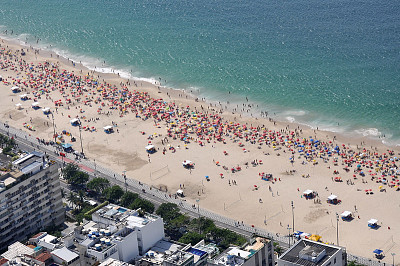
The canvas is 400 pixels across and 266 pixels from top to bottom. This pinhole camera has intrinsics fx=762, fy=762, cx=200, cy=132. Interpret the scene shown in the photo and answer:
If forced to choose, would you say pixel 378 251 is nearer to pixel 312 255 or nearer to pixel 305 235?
pixel 305 235

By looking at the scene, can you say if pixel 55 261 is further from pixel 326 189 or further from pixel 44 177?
pixel 326 189

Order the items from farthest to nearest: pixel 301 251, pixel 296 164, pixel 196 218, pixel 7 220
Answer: pixel 296 164 → pixel 196 218 → pixel 7 220 → pixel 301 251

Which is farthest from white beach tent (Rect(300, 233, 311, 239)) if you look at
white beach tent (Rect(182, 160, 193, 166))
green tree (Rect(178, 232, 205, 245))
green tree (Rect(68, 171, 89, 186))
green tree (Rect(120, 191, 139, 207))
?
green tree (Rect(68, 171, 89, 186))

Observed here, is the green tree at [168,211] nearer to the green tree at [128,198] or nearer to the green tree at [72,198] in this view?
the green tree at [128,198]

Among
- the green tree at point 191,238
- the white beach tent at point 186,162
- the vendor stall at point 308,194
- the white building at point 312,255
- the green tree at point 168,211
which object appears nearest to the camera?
the white building at point 312,255

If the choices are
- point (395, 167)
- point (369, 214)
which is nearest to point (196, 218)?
point (369, 214)

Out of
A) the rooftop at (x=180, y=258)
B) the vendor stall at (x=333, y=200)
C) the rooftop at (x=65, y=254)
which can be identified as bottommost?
the vendor stall at (x=333, y=200)

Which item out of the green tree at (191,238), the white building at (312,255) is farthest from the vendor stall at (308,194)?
the white building at (312,255)
